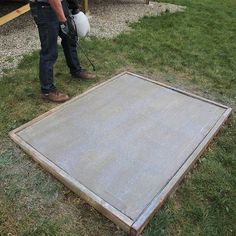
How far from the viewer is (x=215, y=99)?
153 inches

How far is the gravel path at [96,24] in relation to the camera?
4.87 meters

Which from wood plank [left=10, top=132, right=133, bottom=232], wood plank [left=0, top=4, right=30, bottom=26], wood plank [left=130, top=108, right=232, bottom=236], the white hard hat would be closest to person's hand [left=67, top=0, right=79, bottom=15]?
the white hard hat

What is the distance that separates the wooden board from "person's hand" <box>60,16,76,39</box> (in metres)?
0.68

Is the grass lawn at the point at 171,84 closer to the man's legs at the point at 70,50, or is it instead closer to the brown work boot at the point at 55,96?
the brown work boot at the point at 55,96

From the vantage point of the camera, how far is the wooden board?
248cm

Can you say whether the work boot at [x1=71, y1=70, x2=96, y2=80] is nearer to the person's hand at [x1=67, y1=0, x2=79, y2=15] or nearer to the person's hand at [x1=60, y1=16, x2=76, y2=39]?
the person's hand at [x1=60, y1=16, x2=76, y2=39]

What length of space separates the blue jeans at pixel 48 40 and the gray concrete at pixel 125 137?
417 millimetres

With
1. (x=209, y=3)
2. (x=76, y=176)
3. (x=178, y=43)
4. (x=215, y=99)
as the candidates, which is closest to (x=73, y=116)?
(x=76, y=176)

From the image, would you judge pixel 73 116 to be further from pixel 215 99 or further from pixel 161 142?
pixel 215 99

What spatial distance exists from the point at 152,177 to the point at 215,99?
1699 mm

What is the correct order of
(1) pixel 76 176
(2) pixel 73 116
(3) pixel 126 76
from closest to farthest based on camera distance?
(1) pixel 76 176
(2) pixel 73 116
(3) pixel 126 76

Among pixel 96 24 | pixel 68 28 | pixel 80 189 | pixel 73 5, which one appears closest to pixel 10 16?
pixel 96 24

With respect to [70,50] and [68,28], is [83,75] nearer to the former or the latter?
[70,50]

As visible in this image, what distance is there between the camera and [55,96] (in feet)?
11.9
